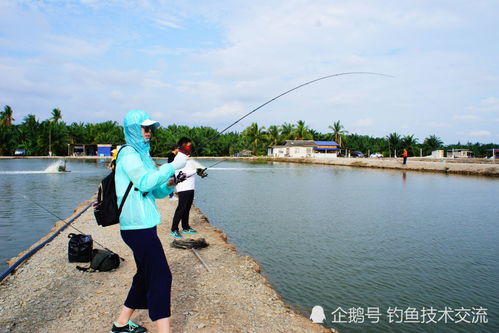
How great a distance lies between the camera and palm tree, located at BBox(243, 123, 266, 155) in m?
86.9

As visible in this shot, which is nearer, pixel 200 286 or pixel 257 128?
pixel 200 286

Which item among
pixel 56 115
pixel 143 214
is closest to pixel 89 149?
pixel 56 115

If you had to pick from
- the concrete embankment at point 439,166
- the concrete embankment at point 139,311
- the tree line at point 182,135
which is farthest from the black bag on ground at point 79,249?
the tree line at point 182,135

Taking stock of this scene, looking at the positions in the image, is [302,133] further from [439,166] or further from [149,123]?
[149,123]

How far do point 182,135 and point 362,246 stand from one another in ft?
250

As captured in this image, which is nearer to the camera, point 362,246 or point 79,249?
point 79,249

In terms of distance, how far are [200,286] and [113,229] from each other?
4.21 metres

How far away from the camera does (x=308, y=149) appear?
74.6 meters

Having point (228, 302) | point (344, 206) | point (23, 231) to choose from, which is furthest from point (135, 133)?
point (344, 206)

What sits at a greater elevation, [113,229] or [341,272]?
[113,229]

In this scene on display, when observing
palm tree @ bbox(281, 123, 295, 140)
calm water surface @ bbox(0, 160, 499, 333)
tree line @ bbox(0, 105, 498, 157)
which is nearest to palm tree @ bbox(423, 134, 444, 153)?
tree line @ bbox(0, 105, 498, 157)

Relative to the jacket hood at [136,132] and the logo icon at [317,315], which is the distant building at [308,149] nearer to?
the logo icon at [317,315]

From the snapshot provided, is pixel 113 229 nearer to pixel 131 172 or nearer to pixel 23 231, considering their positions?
pixel 23 231

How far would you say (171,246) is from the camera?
6656 mm
